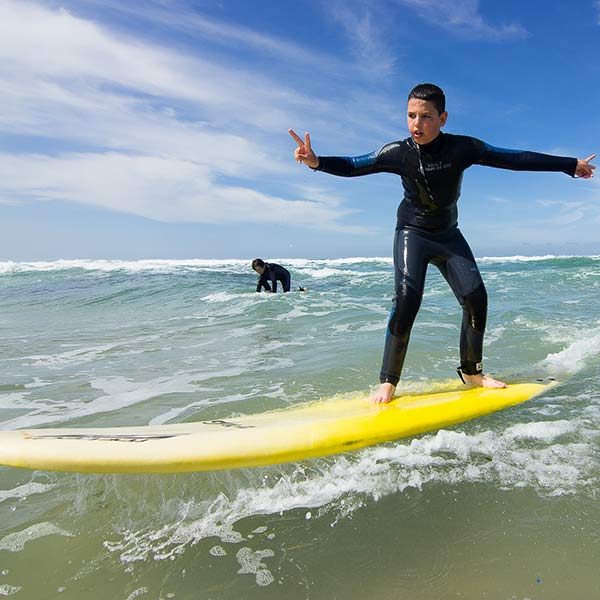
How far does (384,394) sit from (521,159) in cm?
183

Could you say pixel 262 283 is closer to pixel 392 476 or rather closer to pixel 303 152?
pixel 303 152

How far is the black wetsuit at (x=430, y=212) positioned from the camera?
312 cm

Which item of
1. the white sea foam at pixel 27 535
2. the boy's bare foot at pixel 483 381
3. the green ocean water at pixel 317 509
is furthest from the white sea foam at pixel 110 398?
the boy's bare foot at pixel 483 381

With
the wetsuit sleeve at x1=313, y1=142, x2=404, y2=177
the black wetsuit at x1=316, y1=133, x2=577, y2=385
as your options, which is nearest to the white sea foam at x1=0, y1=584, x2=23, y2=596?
the black wetsuit at x1=316, y1=133, x2=577, y2=385

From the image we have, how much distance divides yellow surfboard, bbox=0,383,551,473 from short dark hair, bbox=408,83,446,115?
1.93 meters

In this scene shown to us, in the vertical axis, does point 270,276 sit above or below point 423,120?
below

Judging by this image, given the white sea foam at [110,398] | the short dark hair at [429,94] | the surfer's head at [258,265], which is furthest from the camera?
the surfer's head at [258,265]

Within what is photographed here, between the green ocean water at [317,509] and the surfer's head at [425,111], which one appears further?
the surfer's head at [425,111]

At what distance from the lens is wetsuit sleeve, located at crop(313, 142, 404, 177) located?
3.14 metres

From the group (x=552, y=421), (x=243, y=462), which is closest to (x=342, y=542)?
(x=243, y=462)

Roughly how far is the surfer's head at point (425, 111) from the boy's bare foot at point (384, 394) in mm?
1647

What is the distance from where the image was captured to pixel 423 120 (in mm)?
2928

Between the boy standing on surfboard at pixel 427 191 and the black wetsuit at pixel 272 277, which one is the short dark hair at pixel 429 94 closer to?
the boy standing on surfboard at pixel 427 191

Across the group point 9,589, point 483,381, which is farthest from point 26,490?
point 483,381
